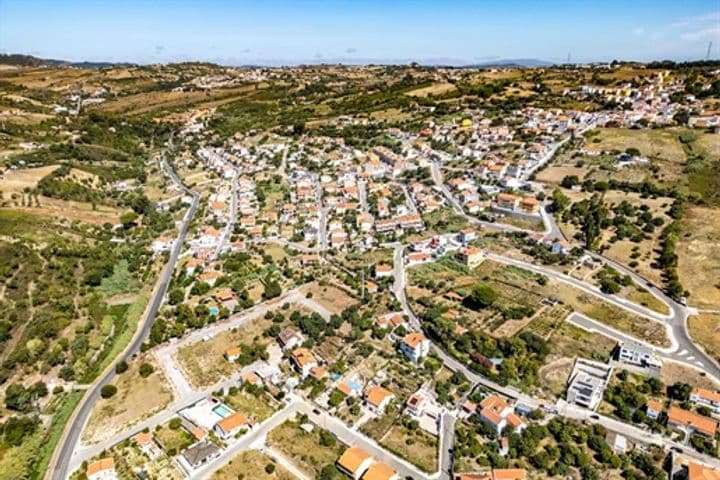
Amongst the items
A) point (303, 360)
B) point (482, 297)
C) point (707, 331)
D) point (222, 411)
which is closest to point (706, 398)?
point (707, 331)

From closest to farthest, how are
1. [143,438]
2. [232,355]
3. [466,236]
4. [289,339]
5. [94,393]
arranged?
[143,438] → [94,393] → [232,355] → [289,339] → [466,236]

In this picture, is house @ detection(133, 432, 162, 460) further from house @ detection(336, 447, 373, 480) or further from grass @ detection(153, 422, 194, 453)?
house @ detection(336, 447, 373, 480)

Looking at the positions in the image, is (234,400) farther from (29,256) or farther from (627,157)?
(627,157)

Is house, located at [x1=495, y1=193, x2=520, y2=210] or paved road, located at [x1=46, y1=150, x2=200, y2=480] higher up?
house, located at [x1=495, y1=193, x2=520, y2=210]

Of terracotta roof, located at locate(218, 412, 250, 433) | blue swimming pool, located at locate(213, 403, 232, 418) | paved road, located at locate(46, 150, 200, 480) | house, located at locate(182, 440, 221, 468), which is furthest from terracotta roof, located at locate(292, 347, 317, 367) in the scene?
paved road, located at locate(46, 150, 200, 480)

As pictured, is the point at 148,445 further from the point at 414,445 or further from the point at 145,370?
the point at 414,445

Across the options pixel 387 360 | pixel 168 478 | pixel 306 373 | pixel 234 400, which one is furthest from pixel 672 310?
pixel 168 478
